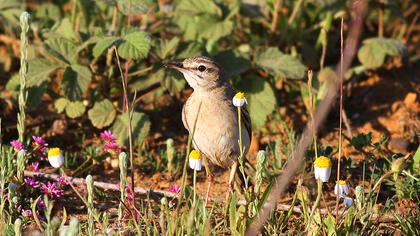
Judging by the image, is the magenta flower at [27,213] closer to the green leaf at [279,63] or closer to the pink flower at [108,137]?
the pink flower at [108,137]

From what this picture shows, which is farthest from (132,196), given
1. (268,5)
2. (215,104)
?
(268,5)

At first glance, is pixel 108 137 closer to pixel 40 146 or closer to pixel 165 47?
pixel 40 146

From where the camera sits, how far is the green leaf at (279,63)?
7494 mm

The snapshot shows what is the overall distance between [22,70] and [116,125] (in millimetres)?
1441

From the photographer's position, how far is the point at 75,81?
7023 mm

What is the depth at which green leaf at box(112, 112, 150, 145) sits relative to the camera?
23.1ft

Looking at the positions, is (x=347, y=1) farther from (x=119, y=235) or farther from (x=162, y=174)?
(x=119, y=235)

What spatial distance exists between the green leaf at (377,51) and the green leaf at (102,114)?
2.77m

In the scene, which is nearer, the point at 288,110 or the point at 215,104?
the point at 215,104

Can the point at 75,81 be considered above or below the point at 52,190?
above

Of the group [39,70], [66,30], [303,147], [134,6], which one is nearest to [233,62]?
[134,6]

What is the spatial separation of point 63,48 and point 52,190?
1.80 meters

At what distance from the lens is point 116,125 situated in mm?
7156

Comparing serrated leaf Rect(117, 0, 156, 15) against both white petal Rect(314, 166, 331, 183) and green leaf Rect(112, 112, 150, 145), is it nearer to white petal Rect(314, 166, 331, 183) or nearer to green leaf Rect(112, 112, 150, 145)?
green leaf Rect(112, 112, 150, 145)
